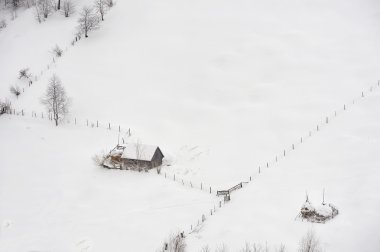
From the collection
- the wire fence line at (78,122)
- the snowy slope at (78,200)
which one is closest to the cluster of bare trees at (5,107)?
the wire fence line at (78,122)

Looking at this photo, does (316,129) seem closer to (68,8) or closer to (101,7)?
(101,7)

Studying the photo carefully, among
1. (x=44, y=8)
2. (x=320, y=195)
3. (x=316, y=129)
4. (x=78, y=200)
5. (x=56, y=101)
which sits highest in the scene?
(x=44, y=8)

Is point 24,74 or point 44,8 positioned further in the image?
point 44,8

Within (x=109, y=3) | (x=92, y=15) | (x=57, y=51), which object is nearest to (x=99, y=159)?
(x=57, y=51)

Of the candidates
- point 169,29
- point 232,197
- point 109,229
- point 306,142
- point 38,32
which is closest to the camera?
point 109,229

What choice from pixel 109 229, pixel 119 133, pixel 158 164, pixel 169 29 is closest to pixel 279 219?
pixel 109 229

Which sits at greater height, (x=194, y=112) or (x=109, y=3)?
(x=109, y=3)

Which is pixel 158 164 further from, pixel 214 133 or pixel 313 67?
pixel 313 67
